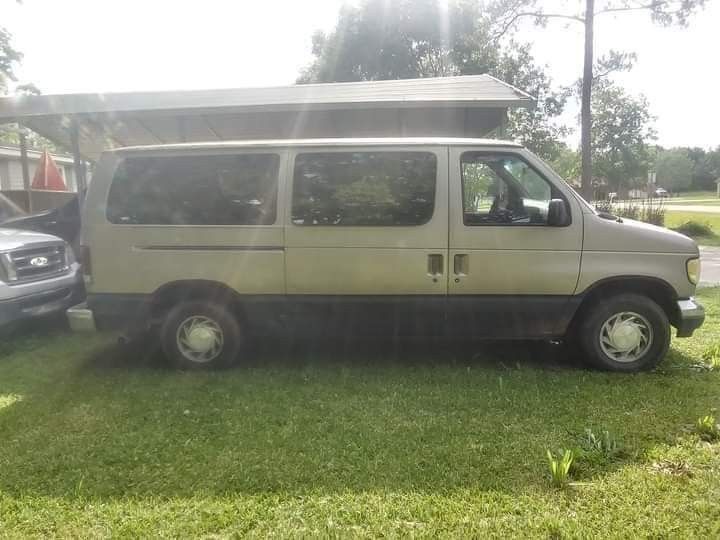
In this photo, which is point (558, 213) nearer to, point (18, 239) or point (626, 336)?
point (626, 336)

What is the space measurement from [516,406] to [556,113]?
24.9 meters

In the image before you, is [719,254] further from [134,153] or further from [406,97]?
[134,153]

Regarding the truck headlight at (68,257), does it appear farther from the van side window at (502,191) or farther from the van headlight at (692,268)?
the van headlight at (692,268)

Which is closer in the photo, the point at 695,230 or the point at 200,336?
the point at 200,336

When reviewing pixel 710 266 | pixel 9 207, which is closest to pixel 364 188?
pixel 9 207

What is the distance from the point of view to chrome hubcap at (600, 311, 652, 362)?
4.07 metres

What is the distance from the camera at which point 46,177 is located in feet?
44.5

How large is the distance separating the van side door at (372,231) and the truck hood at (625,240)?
123cm

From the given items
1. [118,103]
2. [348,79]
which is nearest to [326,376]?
[118,103]

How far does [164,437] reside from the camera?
10.4 feet

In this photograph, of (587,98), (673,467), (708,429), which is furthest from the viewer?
(587,98)

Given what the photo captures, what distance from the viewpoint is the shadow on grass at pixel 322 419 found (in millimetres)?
2725

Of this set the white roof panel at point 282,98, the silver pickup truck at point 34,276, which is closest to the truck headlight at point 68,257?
the silver pickup truck at point 34,276

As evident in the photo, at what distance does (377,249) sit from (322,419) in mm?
1454
